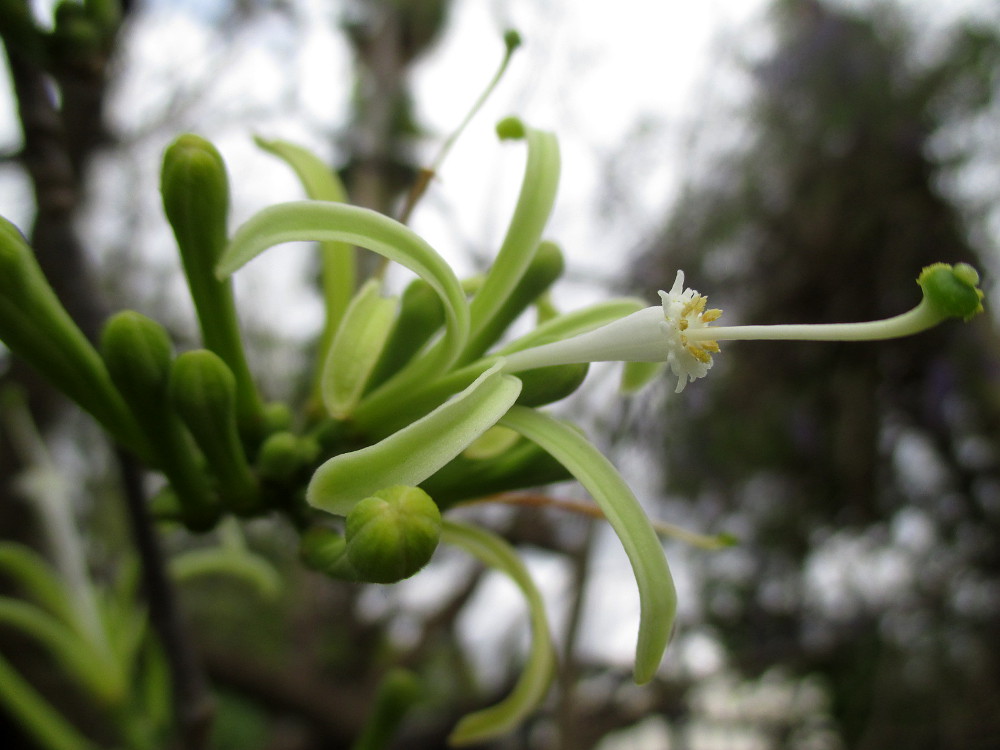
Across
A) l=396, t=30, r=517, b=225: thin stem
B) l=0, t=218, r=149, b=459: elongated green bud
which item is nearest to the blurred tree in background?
l=396, t=30, r=517, b=225: thin stem

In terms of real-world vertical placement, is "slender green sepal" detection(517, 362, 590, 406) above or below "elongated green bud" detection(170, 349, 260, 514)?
above

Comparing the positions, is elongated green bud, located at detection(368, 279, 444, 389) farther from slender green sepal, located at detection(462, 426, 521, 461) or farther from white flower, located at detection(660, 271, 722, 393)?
white flower, located at detection(660, 271, 722, 393)

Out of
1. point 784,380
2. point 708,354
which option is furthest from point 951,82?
point 708,354

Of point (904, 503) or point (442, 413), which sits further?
point (904, 503)

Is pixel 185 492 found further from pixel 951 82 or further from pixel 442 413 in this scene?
pixel 951 82

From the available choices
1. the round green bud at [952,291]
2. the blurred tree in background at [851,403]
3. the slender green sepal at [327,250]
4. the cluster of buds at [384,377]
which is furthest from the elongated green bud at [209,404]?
the blurred tree in background at [851,403]
